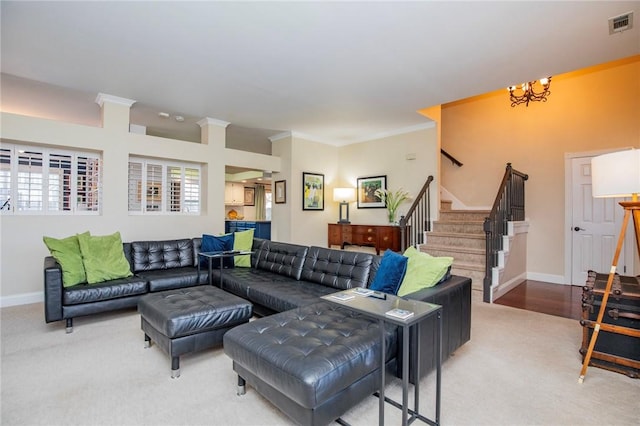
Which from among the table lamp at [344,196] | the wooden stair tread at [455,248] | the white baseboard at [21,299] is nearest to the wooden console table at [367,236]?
the table lamp at [344,196]

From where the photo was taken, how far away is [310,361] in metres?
1.53

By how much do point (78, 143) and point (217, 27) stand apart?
2815mm

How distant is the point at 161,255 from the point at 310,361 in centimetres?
334

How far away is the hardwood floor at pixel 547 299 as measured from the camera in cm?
372

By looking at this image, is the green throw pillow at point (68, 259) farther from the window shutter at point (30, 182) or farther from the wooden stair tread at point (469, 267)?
the wooden stair tread at point (469, 267)

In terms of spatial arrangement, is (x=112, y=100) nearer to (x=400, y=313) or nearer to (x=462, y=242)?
(x=400, y=313)

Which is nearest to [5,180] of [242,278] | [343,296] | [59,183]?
[59,183]

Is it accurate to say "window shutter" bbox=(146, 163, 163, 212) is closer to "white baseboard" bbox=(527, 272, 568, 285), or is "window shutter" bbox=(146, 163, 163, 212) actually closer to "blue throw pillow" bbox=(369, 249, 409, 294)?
"blue throw pillow" bbox=(369, 249, 409, 294)

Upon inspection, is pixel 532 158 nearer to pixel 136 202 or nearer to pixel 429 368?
pixel 429 368

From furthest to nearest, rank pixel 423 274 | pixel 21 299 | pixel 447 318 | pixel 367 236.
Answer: pixel 367 236 → pixel 21 299 → pixel 423 274 → pixel 447 318

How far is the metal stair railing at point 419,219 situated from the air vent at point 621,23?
301 cm

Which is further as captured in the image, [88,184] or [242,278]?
[88,184]

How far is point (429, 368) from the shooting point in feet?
6.82

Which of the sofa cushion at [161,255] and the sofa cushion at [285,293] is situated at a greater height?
the sofa cushion at [161,255]
